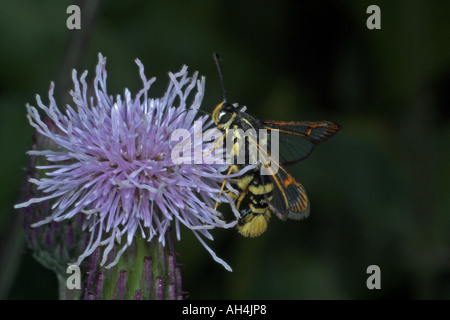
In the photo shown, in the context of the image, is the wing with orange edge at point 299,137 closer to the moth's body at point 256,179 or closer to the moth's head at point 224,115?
the moth's body at point 256,179

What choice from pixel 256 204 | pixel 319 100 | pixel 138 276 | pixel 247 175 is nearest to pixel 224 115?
pixel 247 175

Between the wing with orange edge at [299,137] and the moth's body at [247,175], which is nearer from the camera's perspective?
the moth's body at [247,175]

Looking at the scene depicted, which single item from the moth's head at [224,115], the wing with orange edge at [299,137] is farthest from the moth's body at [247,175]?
the wing with orange edge at [299,137]

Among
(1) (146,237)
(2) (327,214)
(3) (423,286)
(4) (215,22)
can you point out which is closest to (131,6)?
(4) (215,22)

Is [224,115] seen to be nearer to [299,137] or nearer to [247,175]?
[247,175]

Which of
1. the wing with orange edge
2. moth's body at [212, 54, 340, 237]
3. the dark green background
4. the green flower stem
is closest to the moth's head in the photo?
moth's body at [212, 54, 340, 237]

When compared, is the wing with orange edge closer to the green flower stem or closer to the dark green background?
the green flower stem
